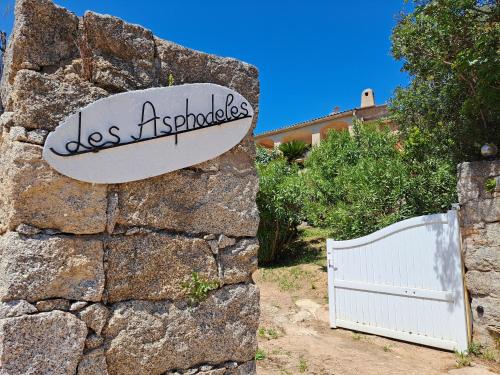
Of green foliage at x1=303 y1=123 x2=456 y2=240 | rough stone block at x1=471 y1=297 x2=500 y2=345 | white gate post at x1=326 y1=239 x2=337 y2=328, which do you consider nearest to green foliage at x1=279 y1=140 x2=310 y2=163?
green foliage at x1=303 y1=123 x2=456 y2=240

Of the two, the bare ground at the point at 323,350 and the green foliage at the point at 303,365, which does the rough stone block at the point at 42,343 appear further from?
Answer: the green foliage at the point at 303,365

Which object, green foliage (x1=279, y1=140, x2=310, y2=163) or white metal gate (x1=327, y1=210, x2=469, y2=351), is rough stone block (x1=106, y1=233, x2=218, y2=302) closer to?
white metal gate (x1=327, y1=210, x2=469, y2=351)

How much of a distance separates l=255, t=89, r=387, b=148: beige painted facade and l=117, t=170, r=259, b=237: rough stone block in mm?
12992

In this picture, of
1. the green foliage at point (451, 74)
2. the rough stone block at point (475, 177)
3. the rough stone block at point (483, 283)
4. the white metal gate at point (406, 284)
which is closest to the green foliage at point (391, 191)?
the green foliage at point (451, 74)

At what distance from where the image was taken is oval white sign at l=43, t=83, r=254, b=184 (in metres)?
1.69

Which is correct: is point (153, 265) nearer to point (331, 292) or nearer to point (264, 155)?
point (331, 292)

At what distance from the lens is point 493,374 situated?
3838 mm

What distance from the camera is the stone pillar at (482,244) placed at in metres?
4.11

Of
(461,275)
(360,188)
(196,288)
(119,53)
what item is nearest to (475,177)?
(461,275)

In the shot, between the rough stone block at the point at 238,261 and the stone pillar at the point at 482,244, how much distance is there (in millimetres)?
3245

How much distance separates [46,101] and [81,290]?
0.83m

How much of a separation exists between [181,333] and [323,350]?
306cm

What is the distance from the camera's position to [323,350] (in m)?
4.47

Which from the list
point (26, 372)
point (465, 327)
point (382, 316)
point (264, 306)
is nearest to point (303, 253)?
point (264, 306)
